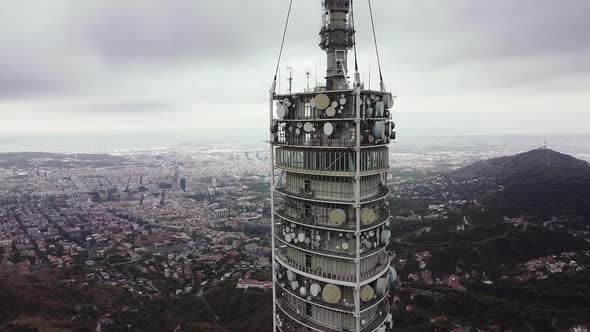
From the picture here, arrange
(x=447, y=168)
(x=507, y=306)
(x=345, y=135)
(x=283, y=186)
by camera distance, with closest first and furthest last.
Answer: (x=345, y=135), (x=283, y=186), (x=507, y=306), (x=447, y=168)

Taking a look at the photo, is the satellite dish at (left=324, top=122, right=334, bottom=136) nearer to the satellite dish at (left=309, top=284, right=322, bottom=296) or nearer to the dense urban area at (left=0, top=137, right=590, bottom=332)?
the satellite dish at (left=309, top=284, right=322, bottom=296)


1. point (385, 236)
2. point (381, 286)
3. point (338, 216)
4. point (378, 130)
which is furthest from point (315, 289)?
point (378, 130)

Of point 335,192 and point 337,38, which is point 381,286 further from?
point 337,38

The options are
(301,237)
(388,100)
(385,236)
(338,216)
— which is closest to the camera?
(338,216)

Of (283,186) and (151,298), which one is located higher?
(283,186)

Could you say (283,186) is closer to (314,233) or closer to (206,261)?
(314,233)

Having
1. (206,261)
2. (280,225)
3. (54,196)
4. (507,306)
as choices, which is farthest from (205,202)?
(280,225)

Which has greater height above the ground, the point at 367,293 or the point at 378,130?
the point at 378,130
